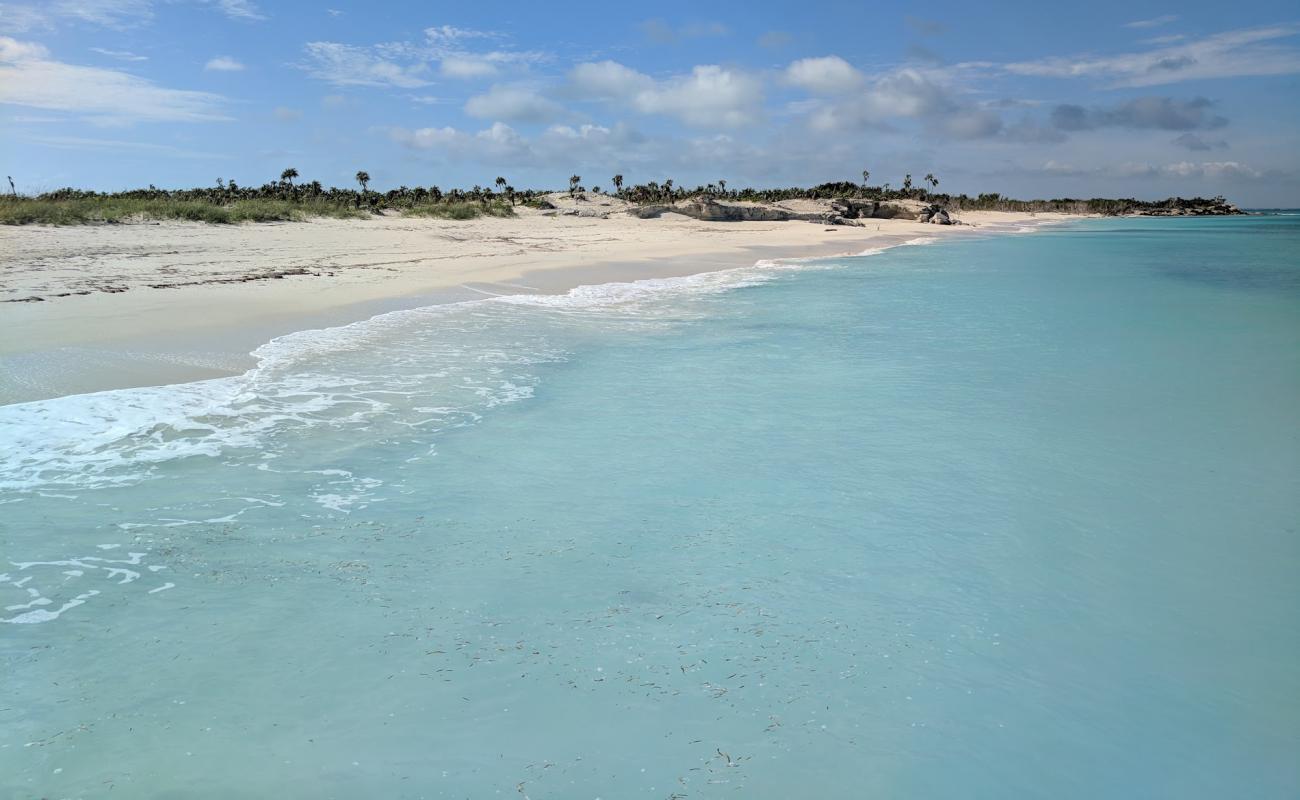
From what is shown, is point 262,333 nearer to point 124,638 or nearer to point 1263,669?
point 124,638

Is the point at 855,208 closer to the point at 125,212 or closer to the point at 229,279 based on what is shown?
the point at 125,212

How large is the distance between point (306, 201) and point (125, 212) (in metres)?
11.9

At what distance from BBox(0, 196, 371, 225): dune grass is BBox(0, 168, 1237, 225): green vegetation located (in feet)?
0.07

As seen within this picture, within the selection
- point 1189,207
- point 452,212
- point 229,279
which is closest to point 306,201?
point 452,212

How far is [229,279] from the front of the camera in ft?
47.5

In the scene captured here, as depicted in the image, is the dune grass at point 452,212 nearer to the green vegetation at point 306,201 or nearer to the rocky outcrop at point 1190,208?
the green vegetation at point 306,201

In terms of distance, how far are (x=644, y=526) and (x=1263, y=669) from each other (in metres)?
3.37

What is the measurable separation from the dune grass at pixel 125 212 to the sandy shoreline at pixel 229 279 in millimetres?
663

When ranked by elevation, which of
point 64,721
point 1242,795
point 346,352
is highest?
point 346,352

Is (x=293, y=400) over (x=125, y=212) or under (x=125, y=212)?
under

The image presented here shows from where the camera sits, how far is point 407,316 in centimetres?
1279

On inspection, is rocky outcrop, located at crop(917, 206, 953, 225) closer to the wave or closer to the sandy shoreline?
the sandy shoreline

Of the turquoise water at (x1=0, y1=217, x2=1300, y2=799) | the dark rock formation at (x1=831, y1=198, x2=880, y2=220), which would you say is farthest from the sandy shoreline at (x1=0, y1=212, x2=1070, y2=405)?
the dark rock formation at (x1=831, y1=198, x2=880, y2=220)

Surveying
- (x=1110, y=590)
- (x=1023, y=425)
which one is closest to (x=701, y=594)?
(x=1110, y=590)
